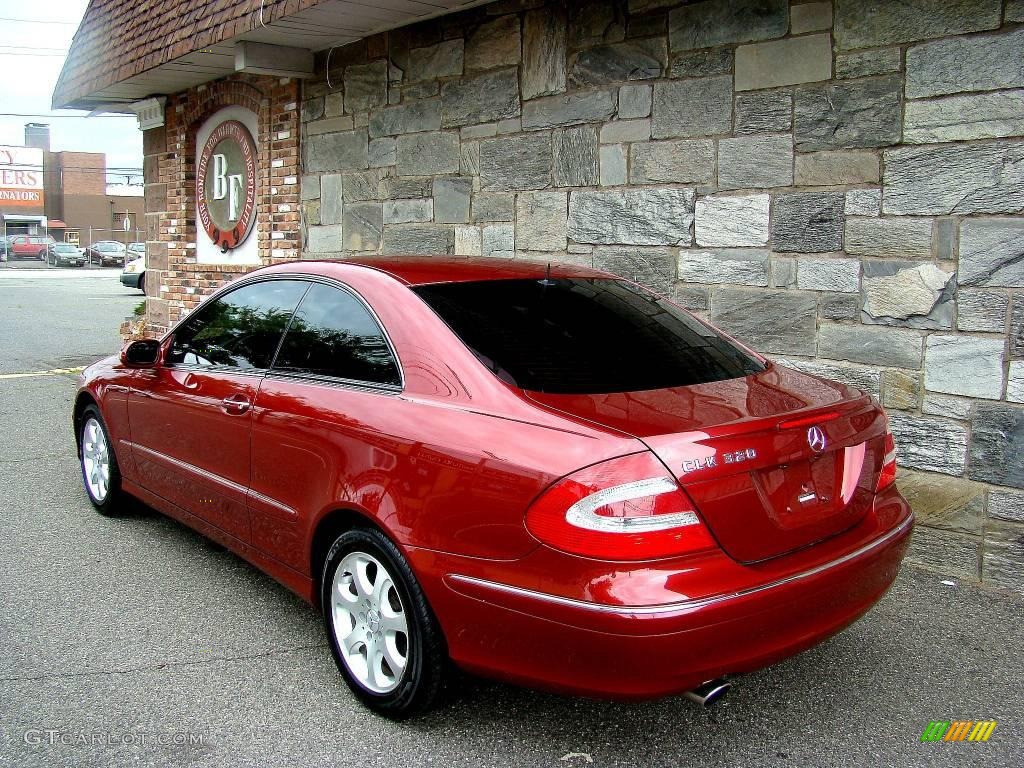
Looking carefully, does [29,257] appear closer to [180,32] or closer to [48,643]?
[180,32]

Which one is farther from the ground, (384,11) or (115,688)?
(384,11)

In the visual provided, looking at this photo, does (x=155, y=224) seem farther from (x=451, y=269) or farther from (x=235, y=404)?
(x=451, y=269)

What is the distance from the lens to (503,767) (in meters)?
2.96

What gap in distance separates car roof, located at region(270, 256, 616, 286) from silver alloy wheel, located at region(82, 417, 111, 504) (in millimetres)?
2139

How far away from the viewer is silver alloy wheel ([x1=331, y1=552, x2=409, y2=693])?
3.16 metres

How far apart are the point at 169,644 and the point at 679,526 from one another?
7.52 feet

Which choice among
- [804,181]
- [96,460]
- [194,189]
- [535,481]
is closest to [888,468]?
[535,481]

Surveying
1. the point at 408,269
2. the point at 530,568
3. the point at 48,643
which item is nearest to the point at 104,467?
the point at 48,643

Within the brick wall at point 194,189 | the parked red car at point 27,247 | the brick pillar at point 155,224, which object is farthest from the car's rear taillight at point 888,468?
A: the parked red car at point 27,247
